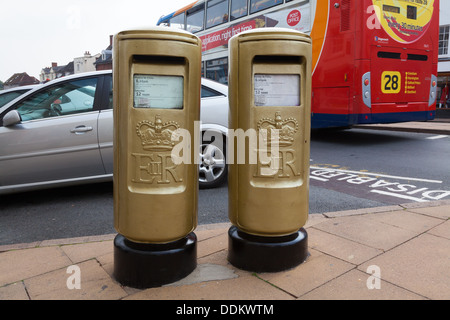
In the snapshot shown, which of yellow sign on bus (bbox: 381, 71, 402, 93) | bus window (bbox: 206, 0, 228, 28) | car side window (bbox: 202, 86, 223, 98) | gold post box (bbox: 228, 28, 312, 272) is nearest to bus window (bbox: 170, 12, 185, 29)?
bus window (bbox: 206, 0, 228, 28)

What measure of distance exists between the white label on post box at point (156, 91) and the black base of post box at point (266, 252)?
1.07 meters

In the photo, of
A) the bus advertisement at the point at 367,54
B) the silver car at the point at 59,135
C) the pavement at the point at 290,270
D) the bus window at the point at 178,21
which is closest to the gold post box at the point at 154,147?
the pavement at the point at 290,270

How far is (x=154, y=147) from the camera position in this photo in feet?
7.69

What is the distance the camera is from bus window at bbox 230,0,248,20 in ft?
34.3

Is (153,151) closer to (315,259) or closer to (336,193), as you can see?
(315,259)

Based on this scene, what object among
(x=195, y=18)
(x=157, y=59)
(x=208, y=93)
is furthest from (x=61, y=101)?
(x=195, y=18)

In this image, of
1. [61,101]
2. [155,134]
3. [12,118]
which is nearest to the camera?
[155,134]

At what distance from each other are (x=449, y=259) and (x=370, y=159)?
489cm

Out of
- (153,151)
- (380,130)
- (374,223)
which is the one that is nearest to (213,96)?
(374,223)

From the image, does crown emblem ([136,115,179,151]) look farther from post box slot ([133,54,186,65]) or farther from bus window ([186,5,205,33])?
bus window ([186,5,205,33])

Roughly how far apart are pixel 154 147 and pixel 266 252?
41.7 inches

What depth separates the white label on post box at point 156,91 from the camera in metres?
2.33

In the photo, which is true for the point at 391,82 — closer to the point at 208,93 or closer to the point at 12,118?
the point at 208,93

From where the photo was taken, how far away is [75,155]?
4637 millimetres
